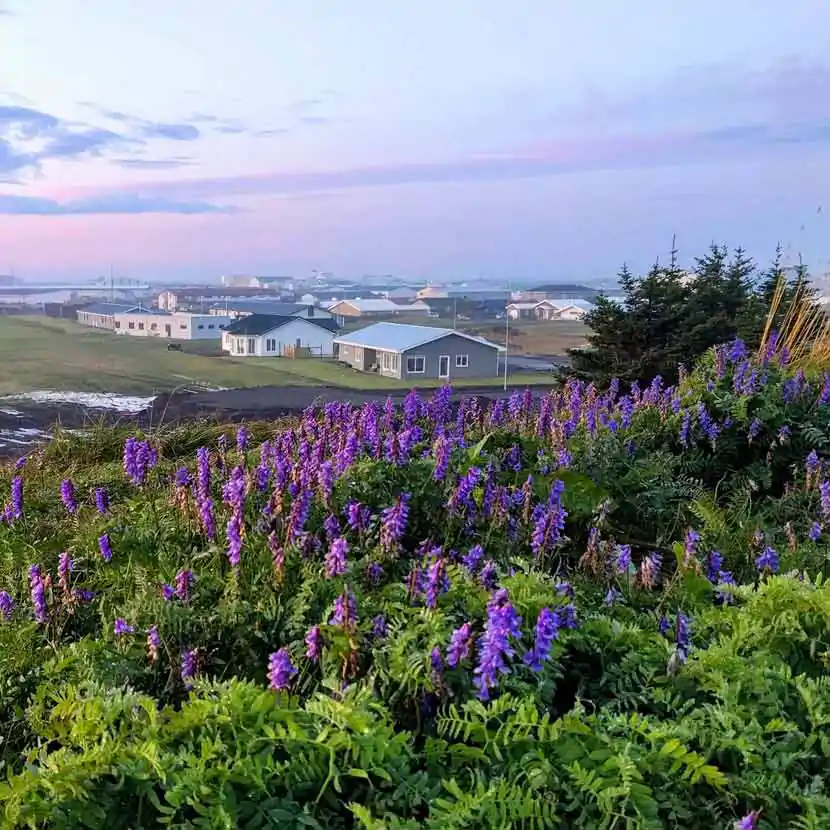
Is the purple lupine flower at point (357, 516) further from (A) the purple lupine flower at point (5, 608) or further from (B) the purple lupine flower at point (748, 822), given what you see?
(B) the purple lupine flower at point (748, 822)

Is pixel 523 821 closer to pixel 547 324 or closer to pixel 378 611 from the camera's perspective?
pixel 378 611

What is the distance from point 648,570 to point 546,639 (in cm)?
87

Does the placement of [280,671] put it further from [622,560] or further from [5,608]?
[622,560]

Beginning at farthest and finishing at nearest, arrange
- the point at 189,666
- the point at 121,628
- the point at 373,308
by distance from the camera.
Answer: the point at 373,308 < the point at 121,628 < the point at 189,666

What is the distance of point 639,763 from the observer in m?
1.48

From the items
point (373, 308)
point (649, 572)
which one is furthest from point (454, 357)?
point (649, 572)

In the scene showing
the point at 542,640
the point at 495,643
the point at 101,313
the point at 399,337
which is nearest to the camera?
the point at 495,643

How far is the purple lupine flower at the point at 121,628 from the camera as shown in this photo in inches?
81.7

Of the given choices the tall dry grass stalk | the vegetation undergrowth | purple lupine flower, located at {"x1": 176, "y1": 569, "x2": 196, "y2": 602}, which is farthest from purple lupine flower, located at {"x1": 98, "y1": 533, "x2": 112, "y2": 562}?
the tall dry grass stalk

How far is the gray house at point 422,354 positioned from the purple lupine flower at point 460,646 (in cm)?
794

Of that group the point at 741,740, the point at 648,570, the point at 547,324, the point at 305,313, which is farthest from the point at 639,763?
the point at 305,313

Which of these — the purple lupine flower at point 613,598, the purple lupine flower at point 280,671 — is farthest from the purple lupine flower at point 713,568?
the purple lupine flower at point 280,671

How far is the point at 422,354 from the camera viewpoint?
1016cm

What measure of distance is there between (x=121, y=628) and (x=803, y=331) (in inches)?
255
